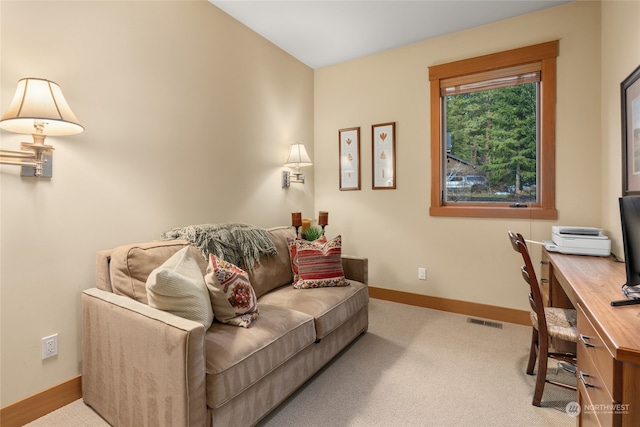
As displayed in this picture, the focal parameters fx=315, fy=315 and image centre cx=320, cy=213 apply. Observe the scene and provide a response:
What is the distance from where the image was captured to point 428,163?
324 cm

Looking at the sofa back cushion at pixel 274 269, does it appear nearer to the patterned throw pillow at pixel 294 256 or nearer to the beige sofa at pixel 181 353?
the patterned throw pillow at pixel 294 256

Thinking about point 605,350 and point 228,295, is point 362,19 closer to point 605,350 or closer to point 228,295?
point 228,295

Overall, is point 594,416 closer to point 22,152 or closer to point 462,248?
point 462,248

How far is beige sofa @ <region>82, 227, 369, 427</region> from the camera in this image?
1.28 metres

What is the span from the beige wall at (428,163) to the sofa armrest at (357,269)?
2.99 ft

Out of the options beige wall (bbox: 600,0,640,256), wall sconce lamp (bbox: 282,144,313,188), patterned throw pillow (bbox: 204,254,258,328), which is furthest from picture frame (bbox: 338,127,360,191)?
patterned throw pillow (bbox: 204,254,258,328)

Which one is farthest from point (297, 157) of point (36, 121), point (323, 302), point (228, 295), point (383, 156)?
point (36, 121)

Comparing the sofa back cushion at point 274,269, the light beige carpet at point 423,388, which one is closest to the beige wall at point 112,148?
the sofa back cushion at point 274,269

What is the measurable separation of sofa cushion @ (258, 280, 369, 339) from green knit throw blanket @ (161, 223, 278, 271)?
0.99 feet

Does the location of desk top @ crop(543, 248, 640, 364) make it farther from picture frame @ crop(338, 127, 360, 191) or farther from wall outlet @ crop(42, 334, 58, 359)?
wall outlet @ crop(42, 334, 58, 359)

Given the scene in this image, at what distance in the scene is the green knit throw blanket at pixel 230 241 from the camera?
2078mm

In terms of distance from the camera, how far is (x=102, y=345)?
5.20 feet

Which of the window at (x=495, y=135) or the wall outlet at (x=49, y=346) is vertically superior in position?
the window at (x=495, y=135)

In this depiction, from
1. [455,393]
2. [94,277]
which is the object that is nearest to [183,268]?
[94,277]
